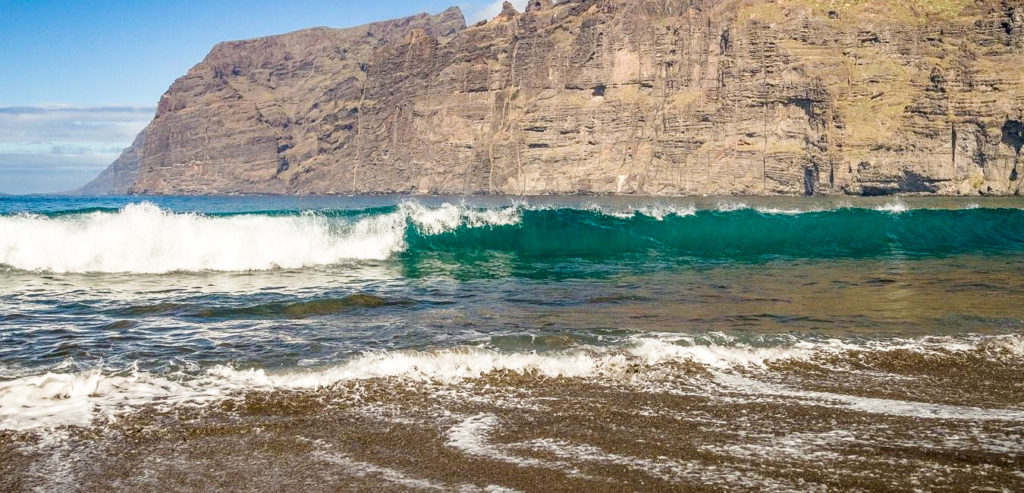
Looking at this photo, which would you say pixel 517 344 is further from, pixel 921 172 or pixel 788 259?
pixel 921 172

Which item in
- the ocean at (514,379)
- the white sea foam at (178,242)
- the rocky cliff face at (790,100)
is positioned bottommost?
the ocean at (514,379)

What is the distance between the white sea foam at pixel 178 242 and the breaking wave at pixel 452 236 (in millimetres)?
37

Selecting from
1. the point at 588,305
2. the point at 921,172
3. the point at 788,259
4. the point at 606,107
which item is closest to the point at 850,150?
the point at 921,172

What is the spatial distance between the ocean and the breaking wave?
2.32 m

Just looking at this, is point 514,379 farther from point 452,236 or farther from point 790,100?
point 790,100

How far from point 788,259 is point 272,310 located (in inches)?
585

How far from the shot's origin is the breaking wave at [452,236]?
64.9ft

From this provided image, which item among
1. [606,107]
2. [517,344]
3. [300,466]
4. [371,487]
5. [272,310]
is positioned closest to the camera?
[371,487]

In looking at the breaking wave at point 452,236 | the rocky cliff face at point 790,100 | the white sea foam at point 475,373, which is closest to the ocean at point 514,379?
the white sea foam at point 475,373

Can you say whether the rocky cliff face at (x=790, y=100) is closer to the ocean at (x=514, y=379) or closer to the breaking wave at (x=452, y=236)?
the breaking wave at (x=452, y=236)

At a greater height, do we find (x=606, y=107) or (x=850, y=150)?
(x=606, y=107)

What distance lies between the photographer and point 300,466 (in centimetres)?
530

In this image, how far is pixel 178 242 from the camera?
20.2 m

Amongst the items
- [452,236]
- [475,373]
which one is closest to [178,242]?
[452,236]
